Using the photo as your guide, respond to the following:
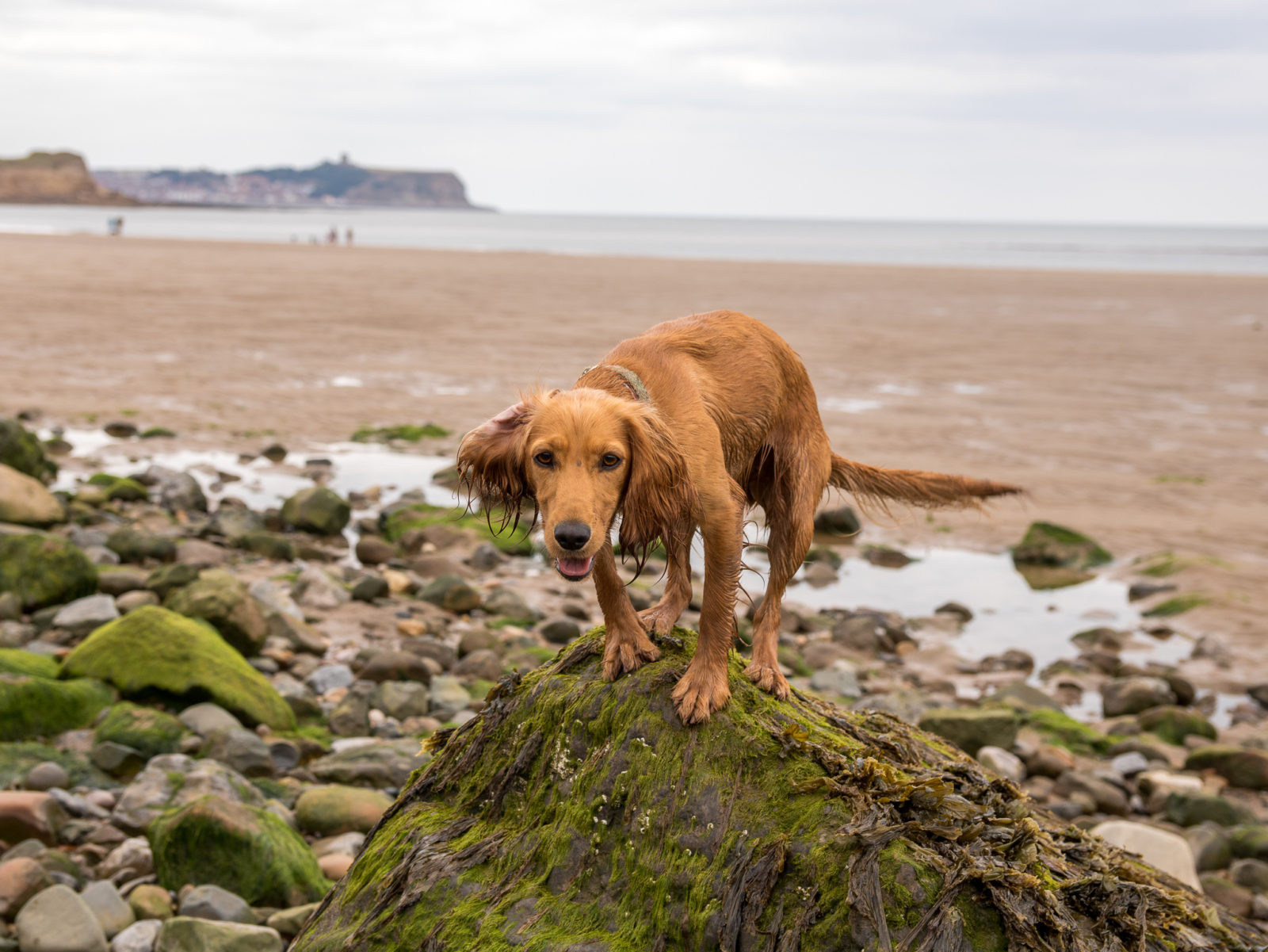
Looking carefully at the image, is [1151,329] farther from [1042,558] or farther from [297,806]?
[297,806]

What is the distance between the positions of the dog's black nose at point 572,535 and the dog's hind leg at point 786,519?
4.70 feet

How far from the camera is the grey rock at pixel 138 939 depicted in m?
5.51

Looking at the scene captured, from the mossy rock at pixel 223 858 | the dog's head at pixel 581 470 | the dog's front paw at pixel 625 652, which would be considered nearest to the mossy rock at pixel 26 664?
the mossy rock at pixel 223 858

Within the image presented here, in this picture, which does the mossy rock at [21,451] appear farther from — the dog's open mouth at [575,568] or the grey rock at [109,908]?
the dog's open mouth at [575,568]

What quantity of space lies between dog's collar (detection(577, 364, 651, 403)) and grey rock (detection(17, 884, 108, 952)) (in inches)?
154

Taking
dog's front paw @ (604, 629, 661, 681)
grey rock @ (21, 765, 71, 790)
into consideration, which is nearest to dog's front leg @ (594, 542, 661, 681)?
dog's front paw @ (604, 629, 661, 681)

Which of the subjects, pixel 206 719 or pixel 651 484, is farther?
A: pixel 206 719

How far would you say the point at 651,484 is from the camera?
12.9 ft

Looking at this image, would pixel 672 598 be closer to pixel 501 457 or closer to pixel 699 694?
pixel 699 694

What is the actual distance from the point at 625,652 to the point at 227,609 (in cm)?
635

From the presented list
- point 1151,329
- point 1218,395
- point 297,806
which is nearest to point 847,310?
point 1151,329

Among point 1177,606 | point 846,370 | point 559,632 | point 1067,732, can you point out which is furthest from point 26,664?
point 846,370

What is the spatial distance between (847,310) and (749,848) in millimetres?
40446

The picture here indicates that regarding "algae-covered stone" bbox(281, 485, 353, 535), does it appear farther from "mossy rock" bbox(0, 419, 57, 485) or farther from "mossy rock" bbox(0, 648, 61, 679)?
"mossy rock" bbox(0, 648, 61, 679)
